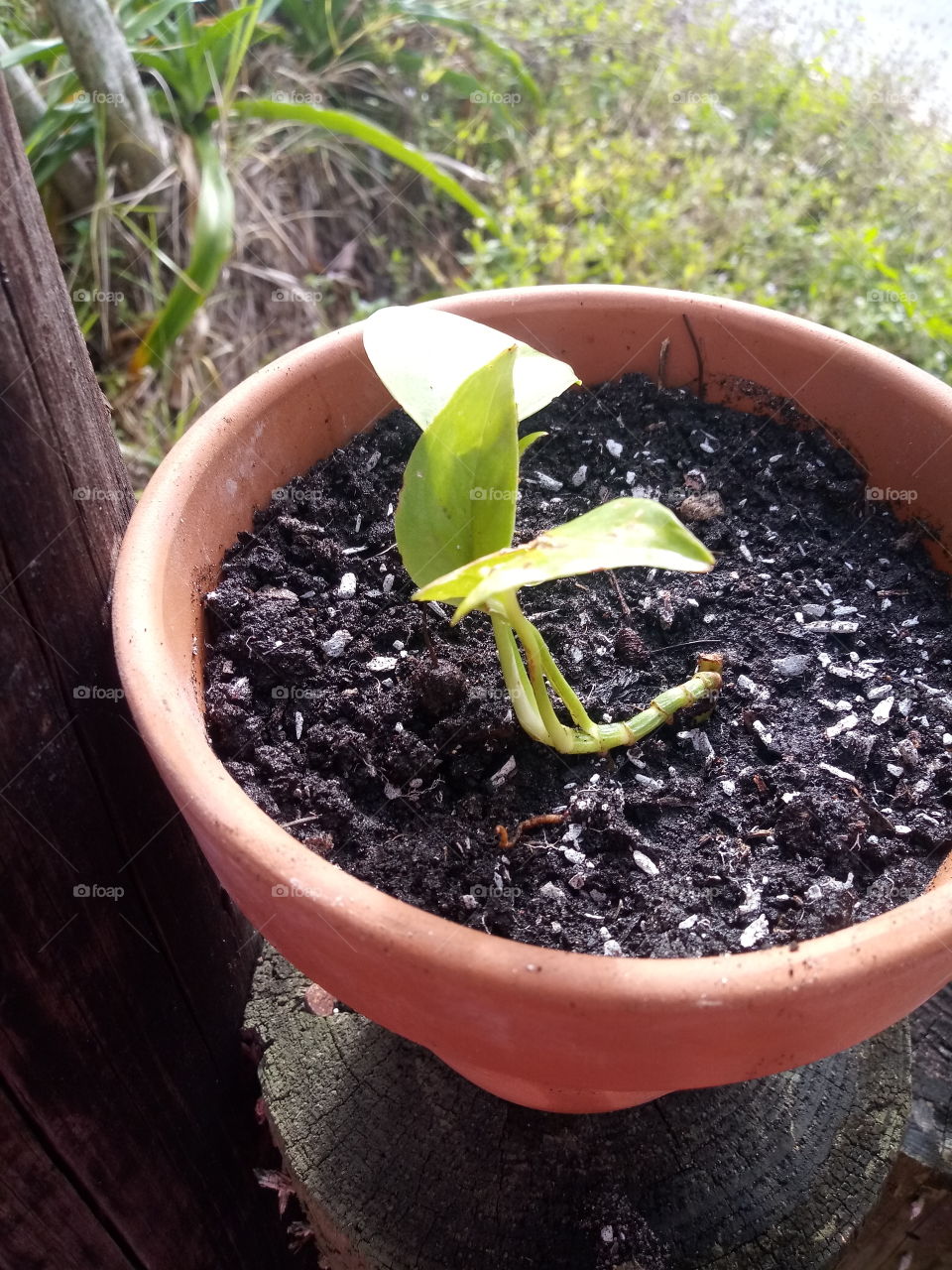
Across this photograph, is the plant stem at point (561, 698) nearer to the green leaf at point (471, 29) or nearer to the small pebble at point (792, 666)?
the small pebble at point (792, 666)

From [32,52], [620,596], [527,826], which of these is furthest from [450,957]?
[32,52]

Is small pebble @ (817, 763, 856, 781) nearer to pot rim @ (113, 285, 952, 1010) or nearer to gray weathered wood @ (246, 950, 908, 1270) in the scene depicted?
pot rim @ (113, 285, 952, 1010)

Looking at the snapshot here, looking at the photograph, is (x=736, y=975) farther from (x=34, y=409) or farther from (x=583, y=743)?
(x=34, y=409)

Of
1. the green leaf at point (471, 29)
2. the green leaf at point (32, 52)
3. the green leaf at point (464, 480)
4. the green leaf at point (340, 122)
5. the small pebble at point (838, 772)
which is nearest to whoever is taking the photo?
the green leaf at point (464, 480)

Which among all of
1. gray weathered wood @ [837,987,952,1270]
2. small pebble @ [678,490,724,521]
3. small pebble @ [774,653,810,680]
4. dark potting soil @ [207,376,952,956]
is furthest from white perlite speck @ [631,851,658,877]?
gray weathered wood @ [837,987,952,1270]

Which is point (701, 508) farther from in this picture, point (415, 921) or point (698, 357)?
point (415, 921)

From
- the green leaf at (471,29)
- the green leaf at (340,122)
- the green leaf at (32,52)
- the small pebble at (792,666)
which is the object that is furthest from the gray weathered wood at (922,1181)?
the green leaf at (471,29)

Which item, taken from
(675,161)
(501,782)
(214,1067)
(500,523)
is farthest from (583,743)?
(675,161)
